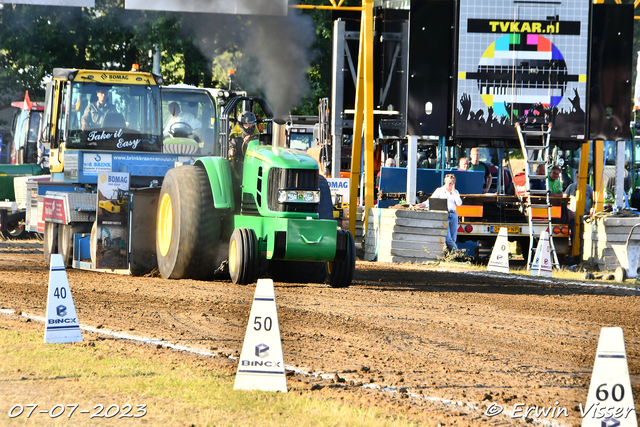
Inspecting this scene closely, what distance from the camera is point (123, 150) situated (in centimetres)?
1441

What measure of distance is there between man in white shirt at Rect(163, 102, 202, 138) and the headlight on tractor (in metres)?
5.93

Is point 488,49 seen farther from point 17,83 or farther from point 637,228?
point 17,83

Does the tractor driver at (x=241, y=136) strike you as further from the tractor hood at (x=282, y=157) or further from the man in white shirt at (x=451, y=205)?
the man in white shirt at (x=451, y=205)

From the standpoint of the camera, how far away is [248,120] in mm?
11273

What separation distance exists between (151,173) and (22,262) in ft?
9.28

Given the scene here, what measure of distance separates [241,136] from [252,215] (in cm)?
120

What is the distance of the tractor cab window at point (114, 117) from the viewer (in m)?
14.3

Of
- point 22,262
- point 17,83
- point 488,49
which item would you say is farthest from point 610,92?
point 17,83

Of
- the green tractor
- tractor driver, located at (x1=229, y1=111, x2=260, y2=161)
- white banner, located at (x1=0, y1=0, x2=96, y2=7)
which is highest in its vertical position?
white banner, located at (x1=0, y1=0, x2=96, y2=7)

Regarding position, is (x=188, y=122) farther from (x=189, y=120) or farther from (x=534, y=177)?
(x=534, y=177)

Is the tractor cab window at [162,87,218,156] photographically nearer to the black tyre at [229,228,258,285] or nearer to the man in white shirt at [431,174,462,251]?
the man in white shirt at [431,174,462,251]

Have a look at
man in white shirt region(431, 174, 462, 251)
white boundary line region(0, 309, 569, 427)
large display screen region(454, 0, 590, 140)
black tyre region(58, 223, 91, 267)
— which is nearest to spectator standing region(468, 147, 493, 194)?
large display screen region(454, 0, 590, 140)

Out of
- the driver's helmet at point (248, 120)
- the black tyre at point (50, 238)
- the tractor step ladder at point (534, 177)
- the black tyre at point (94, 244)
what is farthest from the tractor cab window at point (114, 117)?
the tractor step ladder at point (534, 177)

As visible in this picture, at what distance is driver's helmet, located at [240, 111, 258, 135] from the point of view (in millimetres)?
11242
